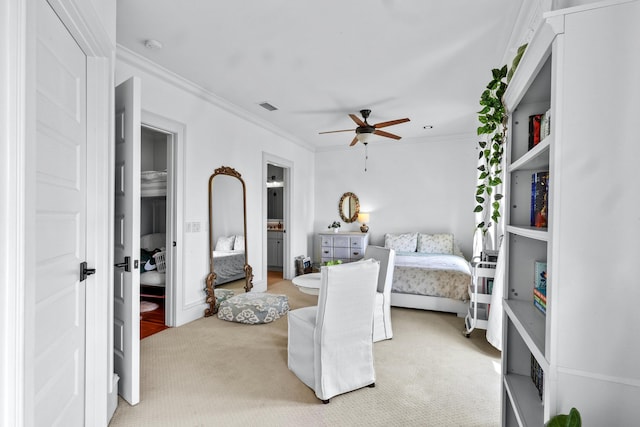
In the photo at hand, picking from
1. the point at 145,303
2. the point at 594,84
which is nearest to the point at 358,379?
the point at 594,84

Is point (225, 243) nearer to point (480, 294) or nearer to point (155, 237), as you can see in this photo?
point (155, 237)

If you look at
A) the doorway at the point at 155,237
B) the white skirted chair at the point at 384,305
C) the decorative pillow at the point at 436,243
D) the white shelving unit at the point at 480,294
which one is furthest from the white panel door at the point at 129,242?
the decorative pillow at the point at 436,243

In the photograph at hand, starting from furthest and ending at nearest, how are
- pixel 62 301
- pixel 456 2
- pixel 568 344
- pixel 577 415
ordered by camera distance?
1. pixel 456 2
2. pixel 62 301
3. pixel 568 344
4. pixel 577 415

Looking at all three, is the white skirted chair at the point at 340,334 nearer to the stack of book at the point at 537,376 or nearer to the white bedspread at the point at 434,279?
the stack of book at the point at 537,376

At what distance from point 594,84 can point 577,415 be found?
881mm

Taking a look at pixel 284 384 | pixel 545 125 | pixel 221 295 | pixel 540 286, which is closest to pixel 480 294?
pixel 540 286

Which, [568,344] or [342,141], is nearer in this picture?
[568,344]

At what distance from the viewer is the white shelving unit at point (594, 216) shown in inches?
34.3

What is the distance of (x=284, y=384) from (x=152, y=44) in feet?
9.37

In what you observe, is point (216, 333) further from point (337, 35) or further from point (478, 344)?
point (337, 35)

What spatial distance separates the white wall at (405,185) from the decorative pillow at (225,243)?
8.56 ft

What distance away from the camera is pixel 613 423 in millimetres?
899

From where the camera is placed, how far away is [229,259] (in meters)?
4.16

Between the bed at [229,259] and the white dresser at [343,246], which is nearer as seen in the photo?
the bed at [229,259]
